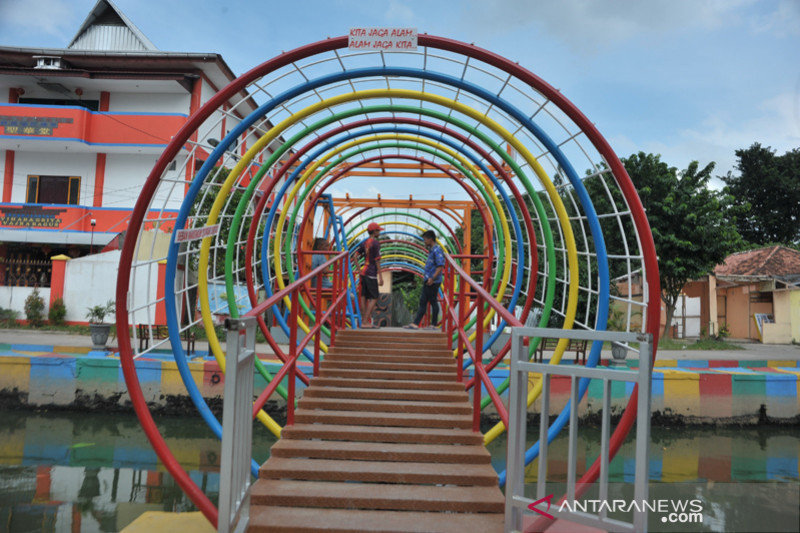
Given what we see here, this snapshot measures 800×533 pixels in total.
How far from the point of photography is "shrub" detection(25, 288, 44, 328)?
56.2 ft

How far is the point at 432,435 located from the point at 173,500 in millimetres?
4767

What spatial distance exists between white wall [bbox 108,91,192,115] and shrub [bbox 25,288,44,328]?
7.75 metres

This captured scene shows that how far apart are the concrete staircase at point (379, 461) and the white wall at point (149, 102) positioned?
18.2 meters

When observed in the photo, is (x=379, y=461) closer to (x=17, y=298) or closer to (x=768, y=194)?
(x=17, y=298)

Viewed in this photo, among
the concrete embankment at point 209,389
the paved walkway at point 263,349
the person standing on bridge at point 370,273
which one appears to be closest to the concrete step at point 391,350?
the person standing on bridge at point 370,273

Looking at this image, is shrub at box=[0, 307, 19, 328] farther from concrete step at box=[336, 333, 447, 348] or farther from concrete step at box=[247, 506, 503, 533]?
concrete step at box=[247, 506, 503, 533]

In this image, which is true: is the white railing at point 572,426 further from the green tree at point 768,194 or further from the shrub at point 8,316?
the green tree at point 768,194

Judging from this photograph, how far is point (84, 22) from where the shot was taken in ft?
77.0

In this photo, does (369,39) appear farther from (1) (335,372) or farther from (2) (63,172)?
(2) (63,172)

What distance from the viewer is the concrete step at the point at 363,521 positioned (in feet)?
10.4

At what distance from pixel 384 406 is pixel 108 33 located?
24.3 meters

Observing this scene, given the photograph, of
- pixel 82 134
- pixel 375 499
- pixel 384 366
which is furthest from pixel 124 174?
pixel 375 499

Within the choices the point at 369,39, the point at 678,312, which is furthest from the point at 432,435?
the point at 678,312

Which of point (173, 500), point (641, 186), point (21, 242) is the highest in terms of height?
point (641, 186)
